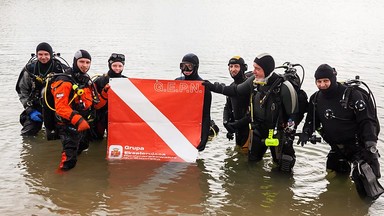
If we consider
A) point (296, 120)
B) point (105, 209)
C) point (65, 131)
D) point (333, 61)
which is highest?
point (333, 61)

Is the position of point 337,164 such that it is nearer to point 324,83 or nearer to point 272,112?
point 272,112

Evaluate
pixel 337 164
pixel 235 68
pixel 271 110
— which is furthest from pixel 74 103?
pixel 337 164

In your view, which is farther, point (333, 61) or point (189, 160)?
point (333, 61)

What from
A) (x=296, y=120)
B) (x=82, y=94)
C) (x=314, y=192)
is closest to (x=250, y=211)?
(x=314, y=192)

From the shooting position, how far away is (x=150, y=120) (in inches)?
260

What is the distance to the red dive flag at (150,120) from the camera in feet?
21.5

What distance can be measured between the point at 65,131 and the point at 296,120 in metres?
3.41

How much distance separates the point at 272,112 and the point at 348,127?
1056mm

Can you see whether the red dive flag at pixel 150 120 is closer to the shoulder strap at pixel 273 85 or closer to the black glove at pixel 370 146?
the shoulder strap at pixel 273 85

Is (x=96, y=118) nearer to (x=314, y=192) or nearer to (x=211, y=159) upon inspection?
(x=211, y=159)

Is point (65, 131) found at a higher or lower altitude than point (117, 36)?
lower

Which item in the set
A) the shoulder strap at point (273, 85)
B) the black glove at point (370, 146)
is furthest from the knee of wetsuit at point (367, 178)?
the shoulder strap at point (273, 85)

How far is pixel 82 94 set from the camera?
6133 millimetres

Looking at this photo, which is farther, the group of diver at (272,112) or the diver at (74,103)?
the diver at (74,103)
